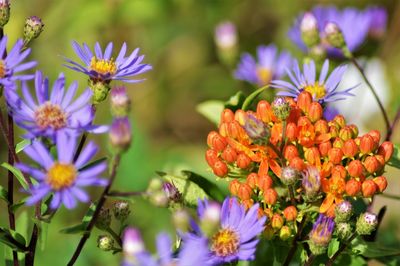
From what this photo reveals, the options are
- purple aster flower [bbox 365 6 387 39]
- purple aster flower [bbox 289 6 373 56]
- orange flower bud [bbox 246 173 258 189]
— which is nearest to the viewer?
orange flower bud [bbox 246 173 258 189]

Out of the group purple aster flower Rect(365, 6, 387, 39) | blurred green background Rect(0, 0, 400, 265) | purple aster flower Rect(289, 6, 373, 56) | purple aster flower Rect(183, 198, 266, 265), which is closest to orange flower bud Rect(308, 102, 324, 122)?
purple aster flower Rect(183, 198, 266, 265)

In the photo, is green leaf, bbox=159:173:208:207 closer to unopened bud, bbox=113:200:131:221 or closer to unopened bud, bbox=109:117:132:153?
unopened bud, bbox=113:200:131:221

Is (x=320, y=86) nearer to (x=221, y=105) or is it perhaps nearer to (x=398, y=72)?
(x=221, y=105)

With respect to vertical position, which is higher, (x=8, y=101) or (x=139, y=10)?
(x=139, y=10)

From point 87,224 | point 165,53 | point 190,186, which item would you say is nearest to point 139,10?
point 165,53

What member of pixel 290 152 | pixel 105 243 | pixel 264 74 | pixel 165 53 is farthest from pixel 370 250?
pixel 165 53

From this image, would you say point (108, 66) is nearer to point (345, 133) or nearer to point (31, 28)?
point (31, 28)
